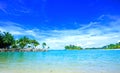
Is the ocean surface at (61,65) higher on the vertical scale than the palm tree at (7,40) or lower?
lower

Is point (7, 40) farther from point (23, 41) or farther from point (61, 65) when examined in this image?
point (61, 65)

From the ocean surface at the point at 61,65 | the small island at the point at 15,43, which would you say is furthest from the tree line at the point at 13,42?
the ocean surface at the point at 61,65

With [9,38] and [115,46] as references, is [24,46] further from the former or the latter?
[115,46]

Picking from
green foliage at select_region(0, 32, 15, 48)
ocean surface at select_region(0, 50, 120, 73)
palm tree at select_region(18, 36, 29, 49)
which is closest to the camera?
ocean surface at select_region(0, 50, 120, 73)

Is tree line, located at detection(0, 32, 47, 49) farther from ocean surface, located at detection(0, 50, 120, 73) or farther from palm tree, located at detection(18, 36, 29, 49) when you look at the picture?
ocean surface, located at detection(0, 50, 120, 73)

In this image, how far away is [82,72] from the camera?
10.9m

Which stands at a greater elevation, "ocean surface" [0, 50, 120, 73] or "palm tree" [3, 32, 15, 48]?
"palm tree" [3, 32, 15, 48]

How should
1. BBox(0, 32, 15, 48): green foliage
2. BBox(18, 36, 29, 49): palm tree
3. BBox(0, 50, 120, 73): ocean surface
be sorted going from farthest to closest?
1. BBox(18, 36, 29, 49): palm tree
2. BBox(0, 32, 15, 48): green foliage
3. BBox(0, 50, 120, 73): ocean surface

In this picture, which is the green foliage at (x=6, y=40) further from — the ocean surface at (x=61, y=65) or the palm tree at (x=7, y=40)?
the ocean surface at (x=61, y=65)

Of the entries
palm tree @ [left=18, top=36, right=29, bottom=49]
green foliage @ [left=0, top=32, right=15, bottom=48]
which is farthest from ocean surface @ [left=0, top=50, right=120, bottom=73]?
palm tree @ [left=18, top=36, right=29, bottom=49]

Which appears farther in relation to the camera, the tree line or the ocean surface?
the tree line

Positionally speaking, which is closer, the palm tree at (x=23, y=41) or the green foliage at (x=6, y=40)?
the green foliage at (x=6, y=40)

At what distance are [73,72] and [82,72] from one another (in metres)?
0.42

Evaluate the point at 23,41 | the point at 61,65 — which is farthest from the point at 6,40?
the point at 61,65
